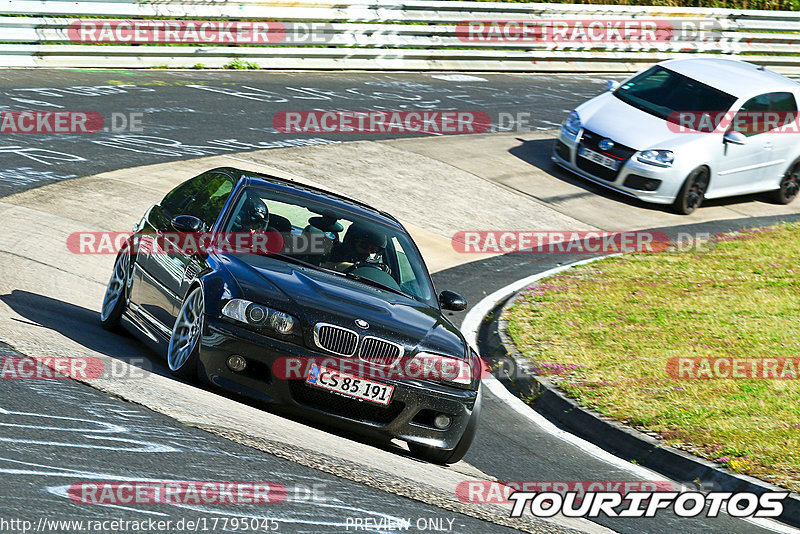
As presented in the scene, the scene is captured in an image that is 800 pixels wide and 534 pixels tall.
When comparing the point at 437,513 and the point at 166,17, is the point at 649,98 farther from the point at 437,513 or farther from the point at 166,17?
the point at 437,513

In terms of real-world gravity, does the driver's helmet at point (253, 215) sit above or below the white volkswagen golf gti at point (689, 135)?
above

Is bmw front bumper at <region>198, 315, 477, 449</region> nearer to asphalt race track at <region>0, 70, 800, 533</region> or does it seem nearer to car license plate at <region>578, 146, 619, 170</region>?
asphalt race track at <region>0, 70, 800, 533</region>

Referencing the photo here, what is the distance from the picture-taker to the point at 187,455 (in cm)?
530

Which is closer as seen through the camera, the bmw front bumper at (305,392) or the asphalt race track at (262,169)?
the asphalt race track at (262,169)

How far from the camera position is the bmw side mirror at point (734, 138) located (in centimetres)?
1683

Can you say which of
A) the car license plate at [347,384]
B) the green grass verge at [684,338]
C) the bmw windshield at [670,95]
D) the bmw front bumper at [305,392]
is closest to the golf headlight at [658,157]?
the bmw windshield at [670,95]

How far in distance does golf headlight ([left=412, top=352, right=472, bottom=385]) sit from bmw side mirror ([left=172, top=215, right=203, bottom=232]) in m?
1.87

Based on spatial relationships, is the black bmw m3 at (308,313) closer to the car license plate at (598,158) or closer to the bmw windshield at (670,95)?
the car license plate at (598,158)

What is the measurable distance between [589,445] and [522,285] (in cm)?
485

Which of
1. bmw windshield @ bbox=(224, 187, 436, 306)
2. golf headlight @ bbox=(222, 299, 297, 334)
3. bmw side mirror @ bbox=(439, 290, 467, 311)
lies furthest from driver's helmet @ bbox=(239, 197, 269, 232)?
bmw side mirror @ bbox=(439, 290, 467, 311)

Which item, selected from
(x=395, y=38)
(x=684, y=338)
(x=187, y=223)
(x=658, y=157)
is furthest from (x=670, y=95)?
(x=187, y=223)

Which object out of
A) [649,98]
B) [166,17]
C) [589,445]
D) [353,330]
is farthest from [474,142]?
[353,330]

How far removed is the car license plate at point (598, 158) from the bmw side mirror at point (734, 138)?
1.81 meters

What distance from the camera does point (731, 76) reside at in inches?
707
